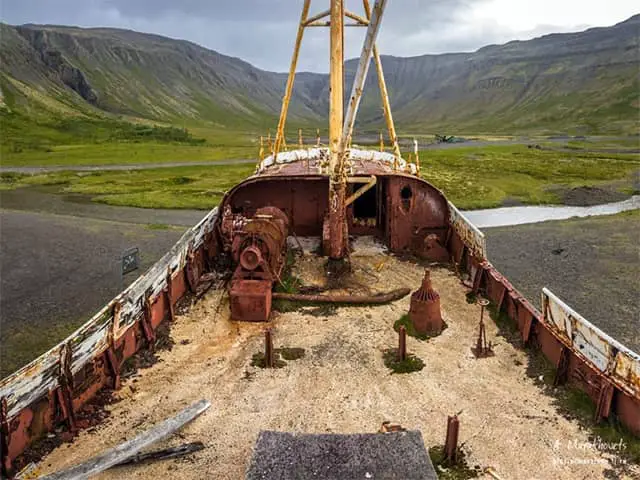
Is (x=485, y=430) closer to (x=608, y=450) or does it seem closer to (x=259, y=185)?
(x=608, y=450)

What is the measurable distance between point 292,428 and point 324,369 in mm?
1482

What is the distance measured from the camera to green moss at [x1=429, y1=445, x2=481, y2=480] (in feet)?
17.7

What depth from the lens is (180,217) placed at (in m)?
27.9

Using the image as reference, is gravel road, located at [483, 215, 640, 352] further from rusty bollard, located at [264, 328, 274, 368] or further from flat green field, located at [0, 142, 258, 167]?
flat green field, located at [0, 142, 258, 167]

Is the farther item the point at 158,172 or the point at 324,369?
the point at 158,172

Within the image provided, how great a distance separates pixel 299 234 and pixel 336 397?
7.86 meters

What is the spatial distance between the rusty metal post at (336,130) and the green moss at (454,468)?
5972 mm

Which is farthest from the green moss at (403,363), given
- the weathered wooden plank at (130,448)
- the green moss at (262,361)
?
the weathered wooden plank at (130,448)

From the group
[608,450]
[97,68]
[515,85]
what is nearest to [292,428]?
[608,450]

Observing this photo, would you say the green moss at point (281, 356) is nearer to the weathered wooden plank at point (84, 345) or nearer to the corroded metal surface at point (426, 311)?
the weathered wooden plank at point (84, 345)

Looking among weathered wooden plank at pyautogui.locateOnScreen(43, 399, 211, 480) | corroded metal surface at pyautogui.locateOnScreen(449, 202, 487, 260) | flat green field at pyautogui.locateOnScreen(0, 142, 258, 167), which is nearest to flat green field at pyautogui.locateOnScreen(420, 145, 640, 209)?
corroded metal surface at pyautogui.locateOnScreen(449, 202, 487, 260)

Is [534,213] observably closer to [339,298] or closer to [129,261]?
[339,298]

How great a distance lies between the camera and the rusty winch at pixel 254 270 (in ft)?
30.4

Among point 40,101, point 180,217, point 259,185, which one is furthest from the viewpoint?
point 40,101
